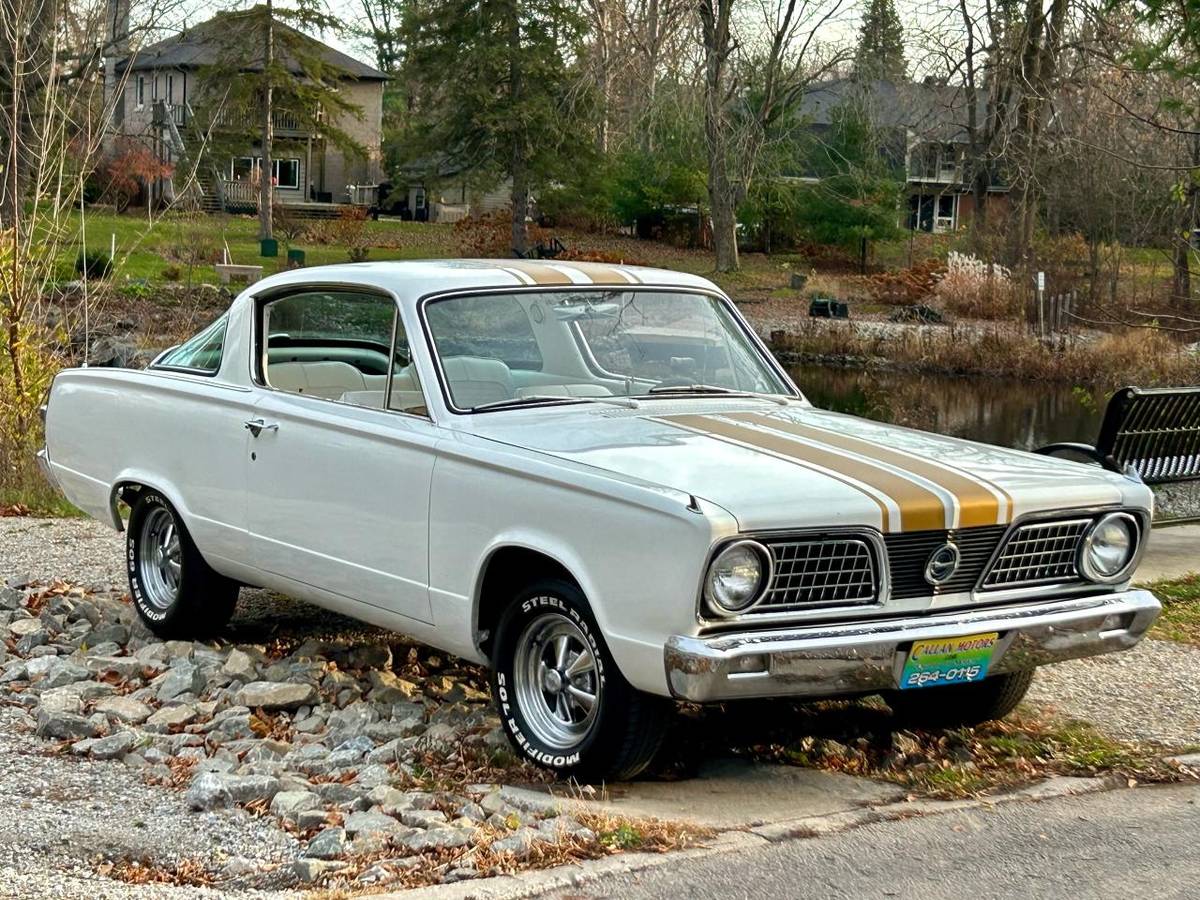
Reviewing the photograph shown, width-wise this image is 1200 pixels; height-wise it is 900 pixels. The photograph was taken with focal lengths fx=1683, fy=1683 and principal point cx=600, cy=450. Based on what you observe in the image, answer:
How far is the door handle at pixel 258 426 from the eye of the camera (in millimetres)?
7035

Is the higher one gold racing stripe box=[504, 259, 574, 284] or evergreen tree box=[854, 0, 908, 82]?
evergreen tree box=[854, 0, 908, 82]

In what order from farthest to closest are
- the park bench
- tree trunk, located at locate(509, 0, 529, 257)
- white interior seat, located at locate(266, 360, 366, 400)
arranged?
tree trunk, located at locate(509, 0, 529, 257) < the park bench < white interior seat, located at locate(266, 360, 366, 400)

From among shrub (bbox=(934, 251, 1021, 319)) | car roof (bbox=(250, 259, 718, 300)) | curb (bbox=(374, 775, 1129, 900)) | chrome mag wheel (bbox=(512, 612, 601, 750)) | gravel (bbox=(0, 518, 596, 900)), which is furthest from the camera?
shrub (bbox=(934, 251, 1021, 319))

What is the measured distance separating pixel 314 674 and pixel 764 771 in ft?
7.21

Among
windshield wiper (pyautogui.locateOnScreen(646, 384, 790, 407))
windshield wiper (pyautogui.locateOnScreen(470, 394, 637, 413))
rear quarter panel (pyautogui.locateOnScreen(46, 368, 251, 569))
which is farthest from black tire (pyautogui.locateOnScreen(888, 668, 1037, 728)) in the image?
rear quarter panel (pyautogui.locateOnScreen(46, 368, 251, 569))

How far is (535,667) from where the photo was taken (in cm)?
588

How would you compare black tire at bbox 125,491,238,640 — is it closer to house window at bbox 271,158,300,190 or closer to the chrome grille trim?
the chrome grille trim

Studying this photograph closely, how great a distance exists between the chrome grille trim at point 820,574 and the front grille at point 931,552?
90 millimetres

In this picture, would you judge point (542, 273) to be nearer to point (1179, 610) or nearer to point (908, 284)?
point (1179, 610)

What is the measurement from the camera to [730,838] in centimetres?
522

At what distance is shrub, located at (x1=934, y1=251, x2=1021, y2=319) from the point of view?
123 feet

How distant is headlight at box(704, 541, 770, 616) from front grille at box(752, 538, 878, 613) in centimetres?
4

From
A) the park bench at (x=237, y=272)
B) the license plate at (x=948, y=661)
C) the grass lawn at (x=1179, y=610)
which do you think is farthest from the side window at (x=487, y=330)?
the park bench at (x=237, y=272)

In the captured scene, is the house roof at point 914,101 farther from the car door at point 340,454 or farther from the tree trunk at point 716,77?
the car door at point 340,454
